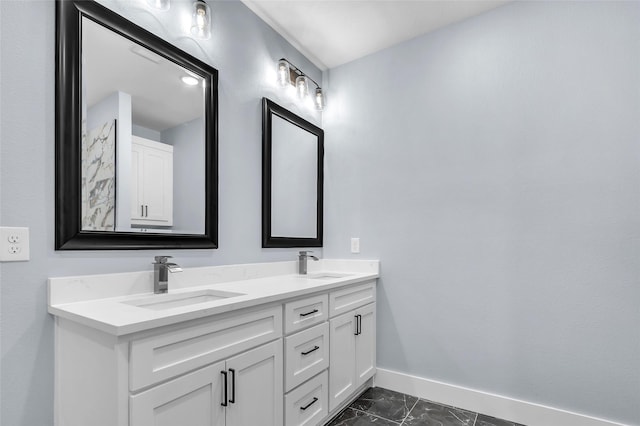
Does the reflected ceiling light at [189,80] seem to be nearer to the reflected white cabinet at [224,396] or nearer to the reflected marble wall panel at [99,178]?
the reflected marble wall panel at [99,178]

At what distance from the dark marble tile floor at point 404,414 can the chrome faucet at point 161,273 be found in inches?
47.6

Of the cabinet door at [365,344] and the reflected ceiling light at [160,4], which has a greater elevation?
the reflected ceiling light at [160,4]

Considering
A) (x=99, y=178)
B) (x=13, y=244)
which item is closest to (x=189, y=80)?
(x=99, y=178)

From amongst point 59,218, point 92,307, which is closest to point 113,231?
point 59,218

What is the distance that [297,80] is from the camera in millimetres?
2445

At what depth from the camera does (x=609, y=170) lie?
1.81 m

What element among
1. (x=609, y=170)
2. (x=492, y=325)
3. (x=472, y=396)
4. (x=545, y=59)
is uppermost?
(x=545, y=59)

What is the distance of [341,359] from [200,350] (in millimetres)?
1051

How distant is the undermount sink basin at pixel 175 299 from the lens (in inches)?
55.2

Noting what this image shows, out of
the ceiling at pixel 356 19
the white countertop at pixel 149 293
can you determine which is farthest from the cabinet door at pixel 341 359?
the ceiling at pixel 356 19

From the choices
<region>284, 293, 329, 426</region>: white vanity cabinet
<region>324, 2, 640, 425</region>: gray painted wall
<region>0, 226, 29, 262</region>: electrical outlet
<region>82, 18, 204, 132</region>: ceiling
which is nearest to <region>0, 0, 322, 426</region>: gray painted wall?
<region>0, 226, 29, 262</region>: electrical outlet

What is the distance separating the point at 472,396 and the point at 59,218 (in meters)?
2.37

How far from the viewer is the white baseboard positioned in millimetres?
1859

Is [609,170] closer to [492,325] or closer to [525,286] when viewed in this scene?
[525,286]
